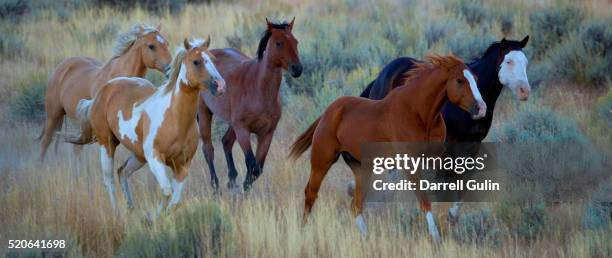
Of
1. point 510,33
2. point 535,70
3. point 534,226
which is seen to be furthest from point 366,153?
point 510,33

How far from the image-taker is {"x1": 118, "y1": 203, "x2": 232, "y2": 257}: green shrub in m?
7.56

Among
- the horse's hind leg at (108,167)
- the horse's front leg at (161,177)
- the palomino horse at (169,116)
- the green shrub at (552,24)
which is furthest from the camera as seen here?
the green shrub at (552,24)

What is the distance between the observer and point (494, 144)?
10.3 meters

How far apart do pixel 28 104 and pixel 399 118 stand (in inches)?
277

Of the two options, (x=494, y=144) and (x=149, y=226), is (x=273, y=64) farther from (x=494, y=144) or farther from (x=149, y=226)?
(x=149, y=226)

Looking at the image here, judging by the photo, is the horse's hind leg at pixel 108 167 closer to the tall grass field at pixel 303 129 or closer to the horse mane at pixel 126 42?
the tall grass field at pixel 303 129

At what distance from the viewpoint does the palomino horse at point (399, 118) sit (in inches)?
318

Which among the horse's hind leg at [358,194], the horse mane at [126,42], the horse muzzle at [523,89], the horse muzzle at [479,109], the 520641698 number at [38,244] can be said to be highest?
the horse mane at [126,42]

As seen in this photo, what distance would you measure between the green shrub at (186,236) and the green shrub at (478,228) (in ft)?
6.03

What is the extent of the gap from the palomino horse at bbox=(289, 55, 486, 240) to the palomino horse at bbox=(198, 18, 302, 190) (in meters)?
2.03

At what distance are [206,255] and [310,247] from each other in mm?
764

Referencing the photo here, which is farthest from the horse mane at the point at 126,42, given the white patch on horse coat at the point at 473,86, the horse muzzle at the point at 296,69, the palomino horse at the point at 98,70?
the white patch on horse coat at the point at 473,86

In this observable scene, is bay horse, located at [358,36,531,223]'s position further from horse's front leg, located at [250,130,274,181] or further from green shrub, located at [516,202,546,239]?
horse's front leg, located at [250,130,274,181]

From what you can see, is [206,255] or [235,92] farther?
[235,92]
